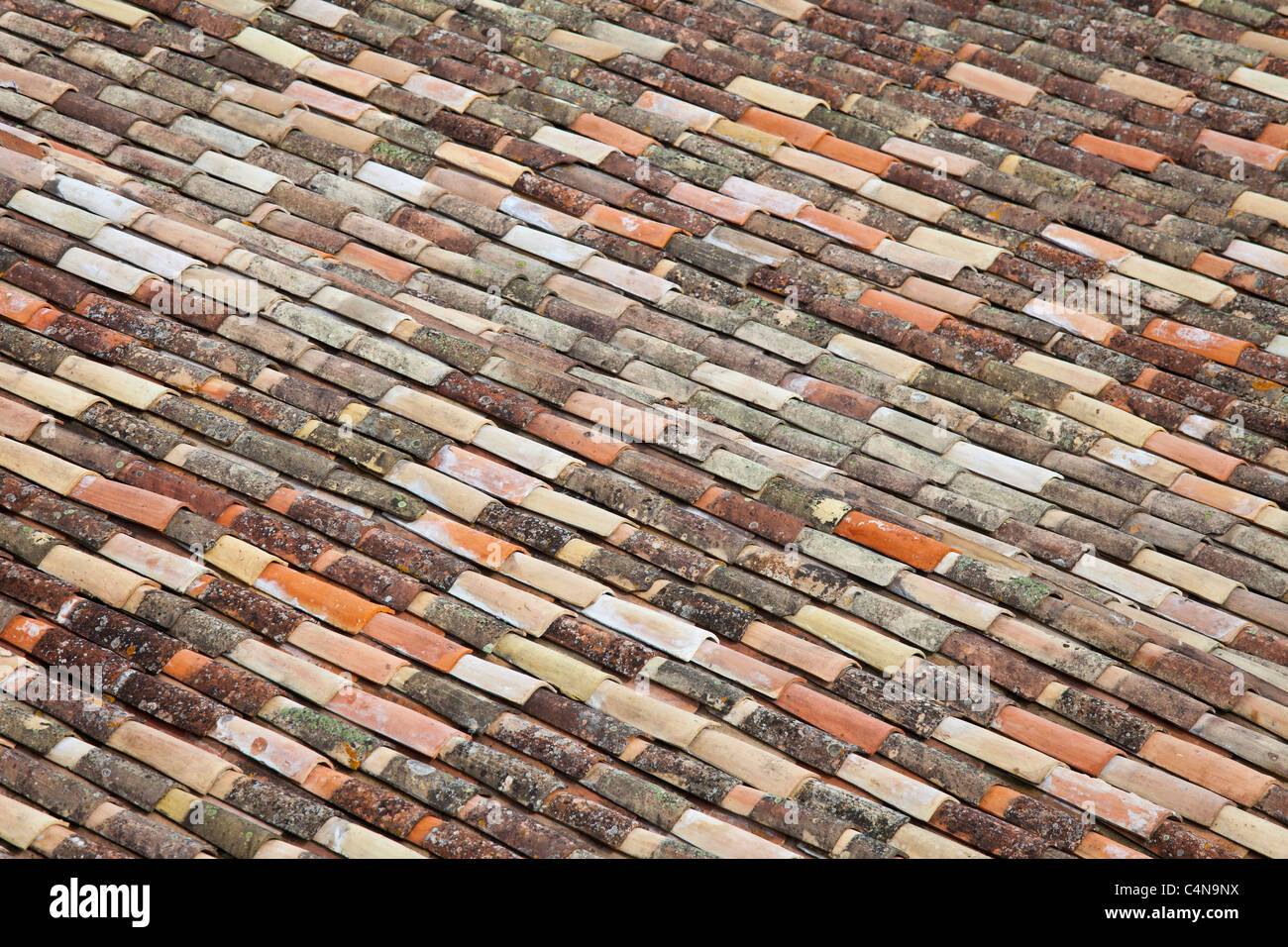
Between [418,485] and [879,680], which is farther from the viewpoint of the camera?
[418,485]

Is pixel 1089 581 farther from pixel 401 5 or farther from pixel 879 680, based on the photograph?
pixel 401 5

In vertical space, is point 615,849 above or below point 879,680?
below

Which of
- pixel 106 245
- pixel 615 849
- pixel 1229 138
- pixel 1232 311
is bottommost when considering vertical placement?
pixel 615 849
